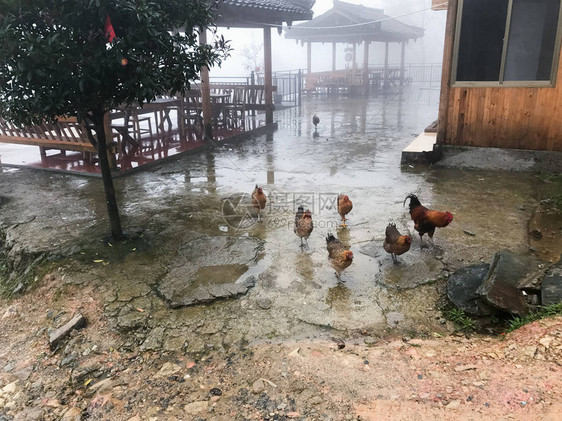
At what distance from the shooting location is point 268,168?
834 cm

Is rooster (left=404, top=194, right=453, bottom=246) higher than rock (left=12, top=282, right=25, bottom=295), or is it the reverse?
rooster (left=404, top=194, right=453, bottom=246)

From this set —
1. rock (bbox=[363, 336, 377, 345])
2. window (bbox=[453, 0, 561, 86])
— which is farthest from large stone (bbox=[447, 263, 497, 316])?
window (bbox=[453, 0, 561, 86])

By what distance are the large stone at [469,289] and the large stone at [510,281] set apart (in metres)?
0.10

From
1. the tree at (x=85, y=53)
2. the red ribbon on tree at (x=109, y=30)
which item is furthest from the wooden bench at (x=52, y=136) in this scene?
the red ribbon on tree at (x=109, y=30)

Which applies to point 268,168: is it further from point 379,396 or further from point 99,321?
point 379,396

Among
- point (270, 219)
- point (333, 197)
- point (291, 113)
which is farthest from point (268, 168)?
point (291, 113)

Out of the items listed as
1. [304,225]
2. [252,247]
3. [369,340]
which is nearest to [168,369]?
[369,340]

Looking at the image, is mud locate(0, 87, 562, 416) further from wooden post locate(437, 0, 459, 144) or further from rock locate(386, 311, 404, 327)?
wooden post locate(437, 0, 459, 144)

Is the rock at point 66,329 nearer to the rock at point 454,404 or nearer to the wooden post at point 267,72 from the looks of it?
the rock at point 454,404

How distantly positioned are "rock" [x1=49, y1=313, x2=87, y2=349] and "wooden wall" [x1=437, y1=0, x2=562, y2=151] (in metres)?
6.84

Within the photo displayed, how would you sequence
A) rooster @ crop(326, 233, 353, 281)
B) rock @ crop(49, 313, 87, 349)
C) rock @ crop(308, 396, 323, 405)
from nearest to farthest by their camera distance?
rock @ crop(308, 396, 323, 405) → rock @ crop(49, 313, 87, 349) → rooster @ crop(326, 233, 353, 281)

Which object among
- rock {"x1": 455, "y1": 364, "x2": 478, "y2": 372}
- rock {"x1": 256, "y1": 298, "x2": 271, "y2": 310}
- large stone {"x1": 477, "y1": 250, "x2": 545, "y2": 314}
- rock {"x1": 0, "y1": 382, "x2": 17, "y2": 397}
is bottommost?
rock {"x1": 0, "y1": 382, "x2": 17, "y2": 397}

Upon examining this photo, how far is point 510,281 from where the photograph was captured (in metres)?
3.44

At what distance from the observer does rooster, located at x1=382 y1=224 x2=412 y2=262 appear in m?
4.03
